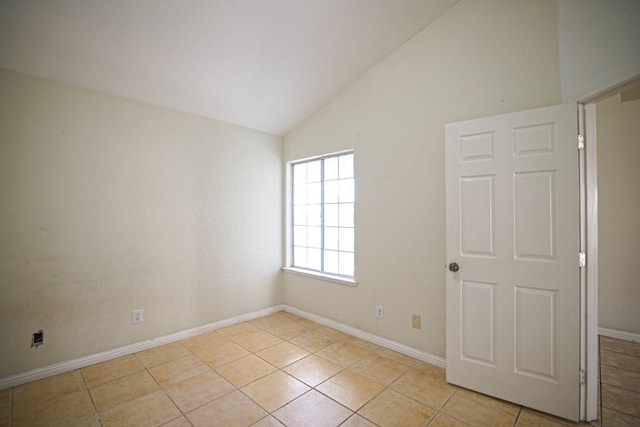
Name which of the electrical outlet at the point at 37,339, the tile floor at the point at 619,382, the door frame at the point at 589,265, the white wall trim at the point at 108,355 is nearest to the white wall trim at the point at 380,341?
the white wall trim at the point at 108,355

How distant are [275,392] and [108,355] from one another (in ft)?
5.52

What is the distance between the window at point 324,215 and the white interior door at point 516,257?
130 centimetres

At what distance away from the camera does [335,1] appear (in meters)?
2.22

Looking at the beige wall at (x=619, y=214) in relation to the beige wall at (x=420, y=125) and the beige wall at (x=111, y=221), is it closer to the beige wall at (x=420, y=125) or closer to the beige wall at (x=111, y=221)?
the beige wall at (x=420, y=125)

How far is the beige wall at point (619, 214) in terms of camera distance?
3.00m

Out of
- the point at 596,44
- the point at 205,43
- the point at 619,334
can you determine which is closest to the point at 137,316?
the point at 205,43

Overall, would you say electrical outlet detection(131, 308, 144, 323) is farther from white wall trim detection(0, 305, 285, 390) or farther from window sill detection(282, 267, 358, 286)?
window sill detection(282, 267, 358, 286)

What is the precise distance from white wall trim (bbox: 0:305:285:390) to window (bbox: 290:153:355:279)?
1107 millimetres

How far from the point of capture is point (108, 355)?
2.63 m

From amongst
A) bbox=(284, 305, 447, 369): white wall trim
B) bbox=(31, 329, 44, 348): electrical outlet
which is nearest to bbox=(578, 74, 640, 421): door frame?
bbox=(284, 305, 447, 369): white wall trim

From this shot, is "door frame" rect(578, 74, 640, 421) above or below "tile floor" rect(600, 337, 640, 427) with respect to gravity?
above

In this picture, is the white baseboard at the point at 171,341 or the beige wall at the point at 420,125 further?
the white baseboard at the point at 171,341

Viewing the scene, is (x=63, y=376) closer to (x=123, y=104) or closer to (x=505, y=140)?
(x=123, y=104)

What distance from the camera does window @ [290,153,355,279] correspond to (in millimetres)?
3369
